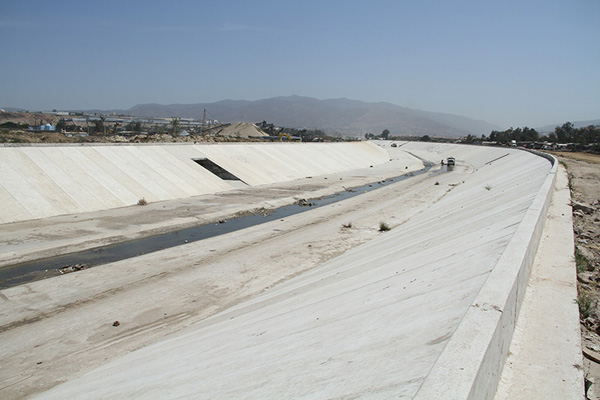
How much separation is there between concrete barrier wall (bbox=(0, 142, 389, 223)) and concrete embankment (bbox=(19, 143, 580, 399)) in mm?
16046

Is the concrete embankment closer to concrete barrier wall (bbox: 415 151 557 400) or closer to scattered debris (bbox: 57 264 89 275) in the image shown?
concrete barrier wall (bbox: 415 151 557 400)

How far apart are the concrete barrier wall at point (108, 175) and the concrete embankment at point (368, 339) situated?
16.0 metres

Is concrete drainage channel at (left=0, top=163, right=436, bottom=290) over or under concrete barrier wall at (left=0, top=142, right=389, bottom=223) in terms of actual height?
under

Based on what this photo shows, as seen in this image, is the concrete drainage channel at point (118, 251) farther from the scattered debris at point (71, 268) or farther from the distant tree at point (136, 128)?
the distant tree at point (136, 128)

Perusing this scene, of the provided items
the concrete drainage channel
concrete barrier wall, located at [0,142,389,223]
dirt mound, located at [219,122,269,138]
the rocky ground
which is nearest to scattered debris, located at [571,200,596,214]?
the rocky ground

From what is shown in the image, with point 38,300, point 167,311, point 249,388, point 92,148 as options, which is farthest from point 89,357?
point 92,148

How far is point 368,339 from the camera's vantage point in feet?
14.7

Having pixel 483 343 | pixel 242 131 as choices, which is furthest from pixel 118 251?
pixel 242 131

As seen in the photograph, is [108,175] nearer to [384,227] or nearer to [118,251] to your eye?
[118,251]

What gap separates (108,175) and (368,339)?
82.0ft

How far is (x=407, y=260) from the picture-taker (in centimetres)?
883

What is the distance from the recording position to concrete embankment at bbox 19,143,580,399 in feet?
10.9

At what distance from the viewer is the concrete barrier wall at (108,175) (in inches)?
819

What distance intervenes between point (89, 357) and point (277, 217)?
50.9ft
